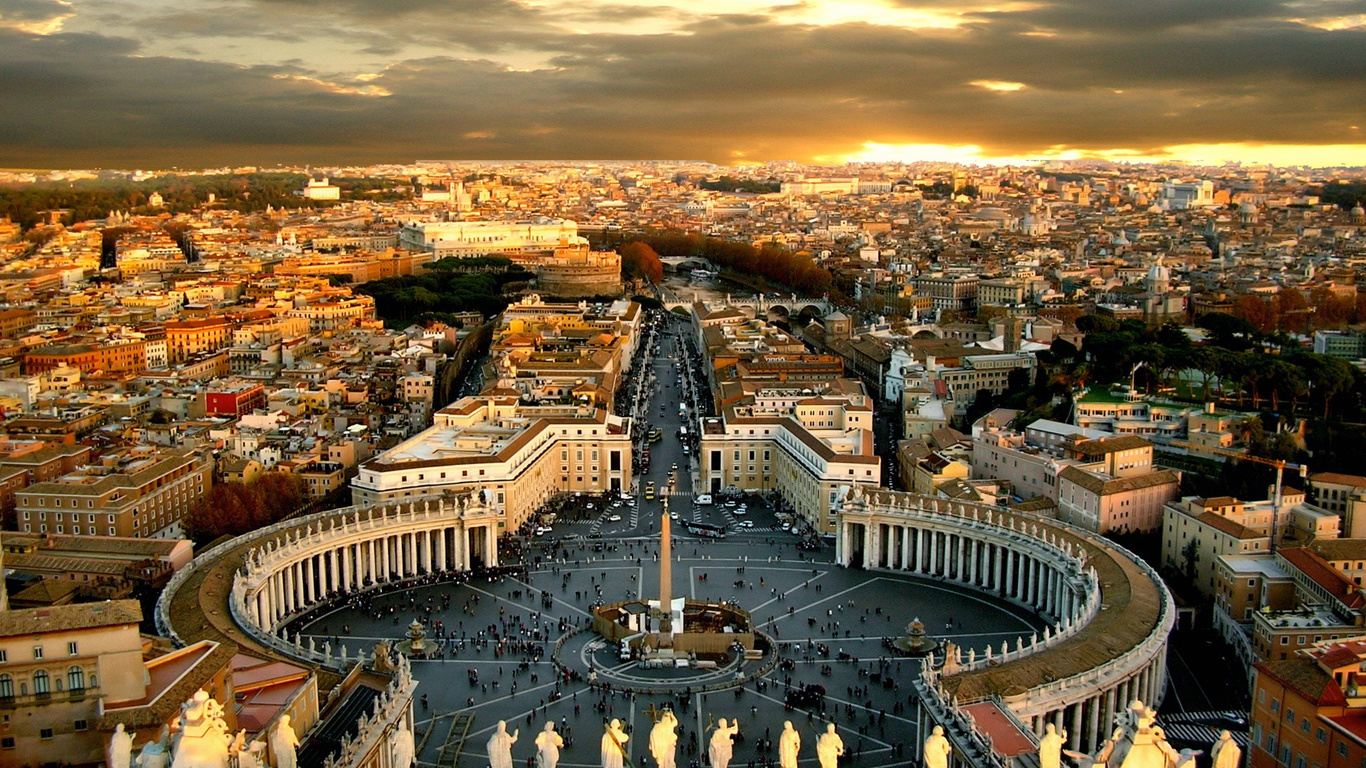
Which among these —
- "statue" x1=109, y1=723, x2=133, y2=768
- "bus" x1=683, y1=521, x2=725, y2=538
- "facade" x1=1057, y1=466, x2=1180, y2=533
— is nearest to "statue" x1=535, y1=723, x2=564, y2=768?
"statue" x1=109, y1=723, x2=133, y2=768

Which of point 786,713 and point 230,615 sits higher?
point 230,615

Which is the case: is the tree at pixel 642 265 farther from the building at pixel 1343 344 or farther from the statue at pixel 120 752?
the statue at pixel 120 752

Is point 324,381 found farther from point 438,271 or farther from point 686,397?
point 438,271

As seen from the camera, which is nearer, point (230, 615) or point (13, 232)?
point (230, 615)

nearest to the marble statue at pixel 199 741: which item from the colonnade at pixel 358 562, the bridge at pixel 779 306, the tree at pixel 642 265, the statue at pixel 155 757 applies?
the statue at pixel 155 757

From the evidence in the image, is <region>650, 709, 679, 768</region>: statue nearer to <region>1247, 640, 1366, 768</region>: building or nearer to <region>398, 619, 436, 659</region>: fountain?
<region>1247, 640, 1366, 768</region>: building

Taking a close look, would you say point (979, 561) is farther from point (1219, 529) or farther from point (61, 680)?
point (61, 680)

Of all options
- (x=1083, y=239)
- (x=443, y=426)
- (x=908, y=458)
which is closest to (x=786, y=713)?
(x=908, y=458)
